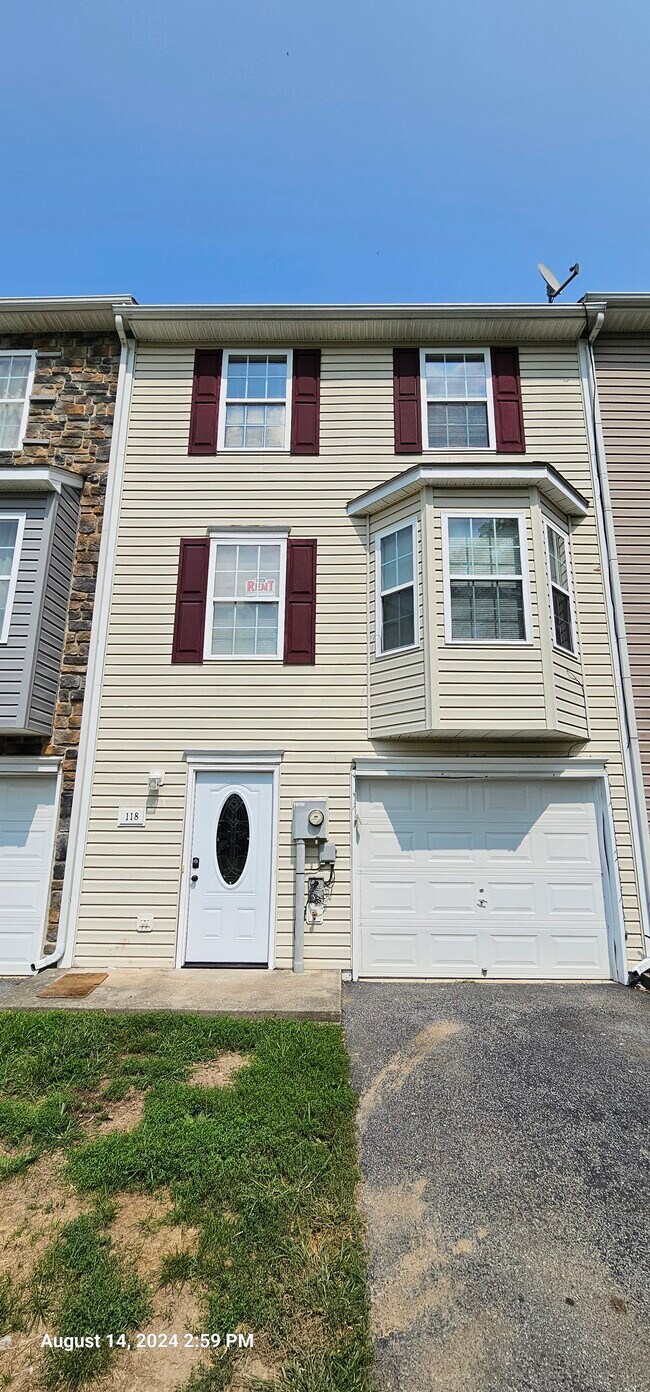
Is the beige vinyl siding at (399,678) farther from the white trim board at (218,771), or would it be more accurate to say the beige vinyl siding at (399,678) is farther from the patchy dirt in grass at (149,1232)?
the patchy dirt in grass at (149,1232)

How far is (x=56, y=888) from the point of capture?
645 centimetres

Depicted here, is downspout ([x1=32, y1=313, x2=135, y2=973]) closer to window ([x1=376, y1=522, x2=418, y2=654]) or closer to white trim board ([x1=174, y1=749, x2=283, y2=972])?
white trim board ([x1=174, y1=749, x2=283, y2=972])

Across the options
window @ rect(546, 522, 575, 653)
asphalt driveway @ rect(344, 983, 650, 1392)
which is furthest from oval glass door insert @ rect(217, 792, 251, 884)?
window @ rect(546, 522, 575, 653)

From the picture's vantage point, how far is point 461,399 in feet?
24.9

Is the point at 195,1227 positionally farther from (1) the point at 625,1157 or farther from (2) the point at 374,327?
(2) the point at 374,327

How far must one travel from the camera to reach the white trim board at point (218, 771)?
6.30m

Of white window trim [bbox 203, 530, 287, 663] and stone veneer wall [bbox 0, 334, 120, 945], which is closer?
stone veneer wall [bbox 0, 334, 120, 945]

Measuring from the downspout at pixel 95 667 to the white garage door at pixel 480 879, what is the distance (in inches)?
121

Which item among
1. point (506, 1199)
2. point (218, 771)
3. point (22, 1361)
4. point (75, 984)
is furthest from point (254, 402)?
point (22, 1361)

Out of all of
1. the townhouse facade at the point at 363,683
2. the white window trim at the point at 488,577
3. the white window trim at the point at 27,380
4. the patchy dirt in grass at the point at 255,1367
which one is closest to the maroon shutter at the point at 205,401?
the townhouse facade at the point at 363,683

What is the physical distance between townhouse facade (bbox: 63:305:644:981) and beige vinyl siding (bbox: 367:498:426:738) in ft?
0.09

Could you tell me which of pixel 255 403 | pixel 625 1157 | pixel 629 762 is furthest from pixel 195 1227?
pixel 255 403

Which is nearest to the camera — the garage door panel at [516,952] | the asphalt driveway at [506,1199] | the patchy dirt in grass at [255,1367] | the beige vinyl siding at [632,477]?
the patchy dirt in grass at [255,1367]

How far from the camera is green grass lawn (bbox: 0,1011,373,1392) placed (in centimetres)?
196
